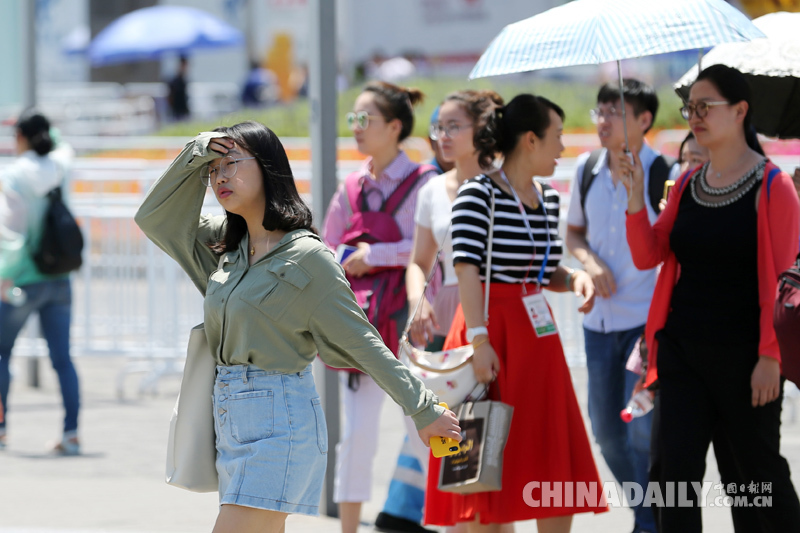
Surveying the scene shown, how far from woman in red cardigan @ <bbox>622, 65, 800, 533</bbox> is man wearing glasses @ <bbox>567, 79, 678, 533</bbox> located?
3.05ft

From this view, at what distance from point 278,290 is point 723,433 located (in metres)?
1.86

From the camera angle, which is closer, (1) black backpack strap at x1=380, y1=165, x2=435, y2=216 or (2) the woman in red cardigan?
(2) the woman in red cardigan

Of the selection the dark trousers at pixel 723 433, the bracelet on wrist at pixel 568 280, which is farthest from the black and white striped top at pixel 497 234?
the dark trousers at pixel 723 433

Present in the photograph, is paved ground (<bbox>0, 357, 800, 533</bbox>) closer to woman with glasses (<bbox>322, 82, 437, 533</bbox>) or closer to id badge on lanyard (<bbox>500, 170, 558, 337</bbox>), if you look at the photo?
woman with glasses (<bbox>322, 82, 437, 533</bbox>)

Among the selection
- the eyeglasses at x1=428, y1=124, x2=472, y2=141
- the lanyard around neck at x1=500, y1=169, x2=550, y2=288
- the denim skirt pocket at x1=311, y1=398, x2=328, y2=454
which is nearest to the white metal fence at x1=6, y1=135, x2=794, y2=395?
the eyeglasses at x1=428, y1=124, x2=472, y2=141

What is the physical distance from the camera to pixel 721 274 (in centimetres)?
A: 440

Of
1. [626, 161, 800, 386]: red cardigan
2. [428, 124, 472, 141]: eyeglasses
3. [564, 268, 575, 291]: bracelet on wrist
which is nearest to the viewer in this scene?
[626, 161, 800, 386]: red cardigan

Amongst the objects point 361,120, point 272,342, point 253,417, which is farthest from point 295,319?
point 361,120

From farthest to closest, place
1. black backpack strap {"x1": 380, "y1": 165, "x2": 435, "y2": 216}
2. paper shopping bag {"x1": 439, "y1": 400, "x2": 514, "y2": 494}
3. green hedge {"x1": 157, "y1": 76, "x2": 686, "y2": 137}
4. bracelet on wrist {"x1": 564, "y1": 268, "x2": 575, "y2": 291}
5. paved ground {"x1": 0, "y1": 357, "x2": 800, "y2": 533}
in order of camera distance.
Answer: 1. green hedge {"x1": 157, "y1": 76, "x2": 686, "y2": 137}
2. paved ground {"x1": 0, "y1": 357, "x2": 800, "y2": 533}
3. black backpack strap {"x1": 380, "y1": 165, "x2": 435, "y2": 216}
4. bracelet on wrist {"x1": 564, "y1": 268, "x2": 575, "y2": 291}
5. paper shopping bag {"x1": 439, "y1": 400, "x2": 514, "y2": 494}

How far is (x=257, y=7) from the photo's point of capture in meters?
34.6

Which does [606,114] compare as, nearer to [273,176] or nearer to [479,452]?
[479,452]

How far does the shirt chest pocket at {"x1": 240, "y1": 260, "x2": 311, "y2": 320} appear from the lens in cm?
369

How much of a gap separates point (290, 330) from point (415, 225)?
1928mm

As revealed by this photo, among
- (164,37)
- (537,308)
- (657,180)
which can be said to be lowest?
(537,308)
